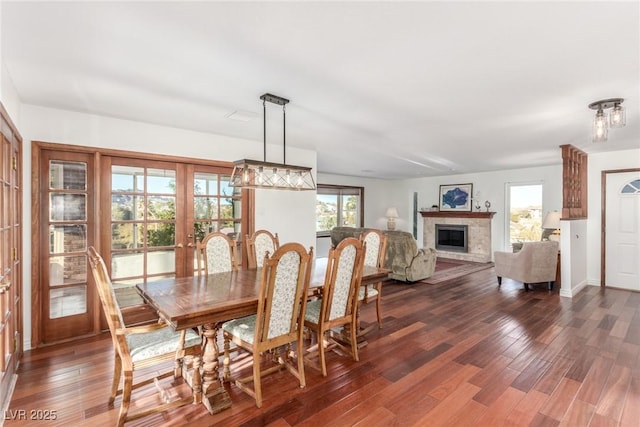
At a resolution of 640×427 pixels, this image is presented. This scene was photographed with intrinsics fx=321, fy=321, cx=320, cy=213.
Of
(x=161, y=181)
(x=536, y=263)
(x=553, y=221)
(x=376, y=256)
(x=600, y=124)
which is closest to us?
(x=600, y=124)

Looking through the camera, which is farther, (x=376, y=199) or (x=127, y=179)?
(x=376, y=199)

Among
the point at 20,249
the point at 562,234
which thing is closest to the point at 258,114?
the point at 20,249

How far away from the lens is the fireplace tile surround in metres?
8.05

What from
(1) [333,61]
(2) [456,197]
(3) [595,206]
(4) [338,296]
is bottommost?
(4) [338,296]

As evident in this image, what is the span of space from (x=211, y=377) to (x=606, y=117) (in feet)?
13.5

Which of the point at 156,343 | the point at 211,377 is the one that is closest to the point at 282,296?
the point at 211,377

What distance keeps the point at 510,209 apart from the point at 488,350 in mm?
5793

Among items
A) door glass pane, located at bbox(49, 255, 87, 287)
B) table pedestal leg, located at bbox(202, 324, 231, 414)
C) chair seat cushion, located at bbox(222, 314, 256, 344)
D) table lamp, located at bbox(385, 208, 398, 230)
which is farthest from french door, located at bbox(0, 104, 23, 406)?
table lamp, located at bbox(385, 208, 398, 230)

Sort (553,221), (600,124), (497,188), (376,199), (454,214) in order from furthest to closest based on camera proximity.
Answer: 1. (376,199)
2. (454,214)
3. (497,188)
4. (553,221)
5. (600,124)

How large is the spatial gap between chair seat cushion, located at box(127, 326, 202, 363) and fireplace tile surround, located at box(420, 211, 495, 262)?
7.67 m

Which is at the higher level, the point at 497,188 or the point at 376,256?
the point at 497,188

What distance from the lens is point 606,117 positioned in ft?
9.97

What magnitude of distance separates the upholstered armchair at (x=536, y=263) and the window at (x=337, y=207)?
15.3ft

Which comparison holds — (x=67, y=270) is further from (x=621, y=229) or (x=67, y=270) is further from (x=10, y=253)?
(x=621, y=229)
